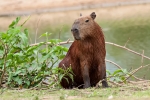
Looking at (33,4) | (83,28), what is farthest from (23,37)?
(33,4)

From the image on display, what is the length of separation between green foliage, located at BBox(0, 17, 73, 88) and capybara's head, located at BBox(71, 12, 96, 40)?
17.6 inches

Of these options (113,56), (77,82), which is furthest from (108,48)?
(77,82)

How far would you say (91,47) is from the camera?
6031 millimetres

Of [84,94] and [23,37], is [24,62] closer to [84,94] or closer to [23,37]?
[23,37]

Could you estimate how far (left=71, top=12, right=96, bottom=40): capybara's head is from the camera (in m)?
5.97

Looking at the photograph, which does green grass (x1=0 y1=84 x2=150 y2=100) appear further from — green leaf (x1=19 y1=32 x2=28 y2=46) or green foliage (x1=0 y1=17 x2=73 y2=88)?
green leaf (x1=19 y1=32 x2=28 y2=46)

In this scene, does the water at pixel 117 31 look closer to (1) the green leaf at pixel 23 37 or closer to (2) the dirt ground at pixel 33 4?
(2) the dirt ground at pixel 33 4

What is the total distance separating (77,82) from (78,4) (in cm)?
1696

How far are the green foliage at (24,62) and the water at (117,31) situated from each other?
27.5 inches

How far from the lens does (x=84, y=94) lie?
502cm

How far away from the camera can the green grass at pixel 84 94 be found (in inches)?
183

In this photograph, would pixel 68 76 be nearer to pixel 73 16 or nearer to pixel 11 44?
pixel 11 44

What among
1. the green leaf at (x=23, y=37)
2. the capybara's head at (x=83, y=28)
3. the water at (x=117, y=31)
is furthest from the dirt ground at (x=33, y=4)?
the capybara's head at (x=83, y=28)

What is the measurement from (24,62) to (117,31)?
33.7ft
